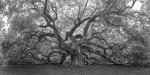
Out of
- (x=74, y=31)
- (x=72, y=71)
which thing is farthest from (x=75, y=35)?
(x=72, y=71)

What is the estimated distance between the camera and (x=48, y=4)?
1225 centimetres

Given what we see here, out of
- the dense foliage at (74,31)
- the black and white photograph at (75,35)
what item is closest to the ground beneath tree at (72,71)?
the black and white photograph at (75,35)

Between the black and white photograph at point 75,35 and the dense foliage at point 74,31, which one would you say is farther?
the dense foliage at point 74,31

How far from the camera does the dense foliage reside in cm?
1165

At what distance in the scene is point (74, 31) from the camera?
14484 mm

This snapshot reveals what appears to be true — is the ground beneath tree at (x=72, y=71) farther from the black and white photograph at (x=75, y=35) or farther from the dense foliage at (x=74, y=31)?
the dense foliage at (x=74, y=31)

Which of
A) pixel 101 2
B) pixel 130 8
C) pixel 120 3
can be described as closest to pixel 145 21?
pixel 130 8

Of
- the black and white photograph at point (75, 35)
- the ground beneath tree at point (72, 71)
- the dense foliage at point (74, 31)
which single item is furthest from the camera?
the dense foliage at point (74, 31)

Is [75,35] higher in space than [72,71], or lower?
higher

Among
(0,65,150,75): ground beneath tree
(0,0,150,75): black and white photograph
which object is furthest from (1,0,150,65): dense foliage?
(0,65,150,75): ground beneath tree

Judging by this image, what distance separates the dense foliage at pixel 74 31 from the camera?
38.2 ft

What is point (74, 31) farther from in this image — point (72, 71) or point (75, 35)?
point (72, 71)

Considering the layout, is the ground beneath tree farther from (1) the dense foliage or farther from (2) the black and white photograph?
(1) the dense foliage

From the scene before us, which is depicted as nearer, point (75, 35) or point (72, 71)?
point (72, 71)
